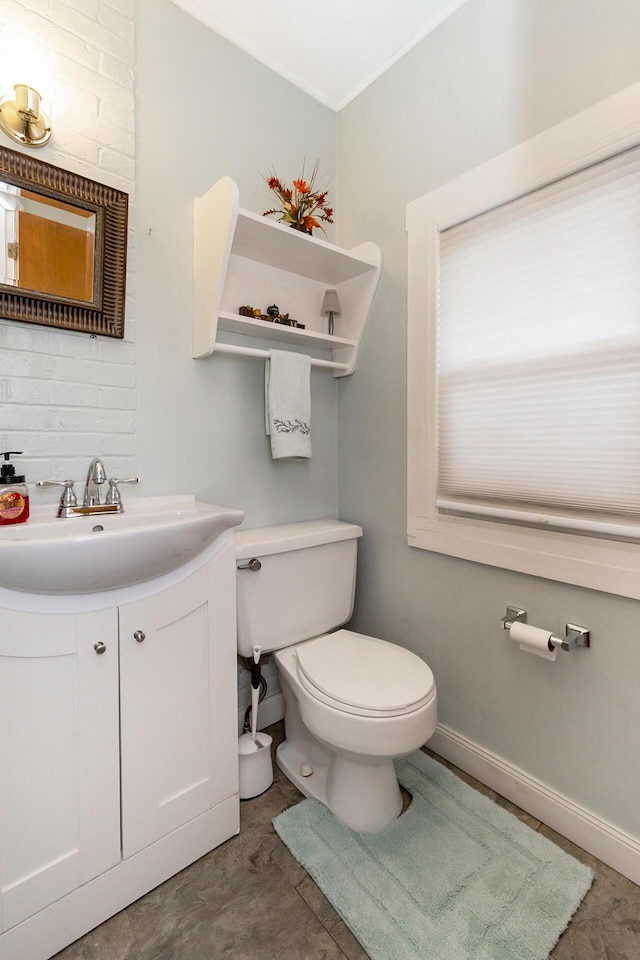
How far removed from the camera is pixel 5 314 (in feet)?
3.81

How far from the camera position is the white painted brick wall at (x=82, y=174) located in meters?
1.21

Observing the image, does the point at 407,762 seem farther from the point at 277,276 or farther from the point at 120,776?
the point at 277,276

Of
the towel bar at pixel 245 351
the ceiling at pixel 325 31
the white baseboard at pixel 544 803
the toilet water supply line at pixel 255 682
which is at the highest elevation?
the ceiling at pixel 325 31

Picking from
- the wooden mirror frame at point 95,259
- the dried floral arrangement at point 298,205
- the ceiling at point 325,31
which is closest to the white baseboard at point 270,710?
the wooden mirror frame at point 95,259

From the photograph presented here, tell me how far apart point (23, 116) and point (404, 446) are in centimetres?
145

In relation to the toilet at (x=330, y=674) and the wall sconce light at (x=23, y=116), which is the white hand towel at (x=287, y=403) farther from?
the wall sconce light at (x=23, y=116)

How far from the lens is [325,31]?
5.21 feet

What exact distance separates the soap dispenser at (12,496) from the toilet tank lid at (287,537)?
0.57 m

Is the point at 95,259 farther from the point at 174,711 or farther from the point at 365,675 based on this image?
the point at 365,675

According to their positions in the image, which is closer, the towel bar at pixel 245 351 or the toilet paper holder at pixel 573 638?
the toilet paper holder at pixel 573 638

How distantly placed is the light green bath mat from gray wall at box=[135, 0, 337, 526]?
104cm

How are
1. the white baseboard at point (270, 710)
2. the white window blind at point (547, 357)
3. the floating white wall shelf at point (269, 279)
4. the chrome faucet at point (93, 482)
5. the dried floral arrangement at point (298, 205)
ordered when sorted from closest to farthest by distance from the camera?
1. the white window blind at point (547, 357)
2. the chrome faucet at point (93, 482)
3. the floating white wall shelf at point (269, 279)
4. the dried floral arrangement at point (298, 205)
5. the white baseboard at point (270, 710)

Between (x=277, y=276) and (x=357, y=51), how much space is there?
33.1 inches

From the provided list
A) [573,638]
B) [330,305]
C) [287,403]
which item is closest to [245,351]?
[287,403]
